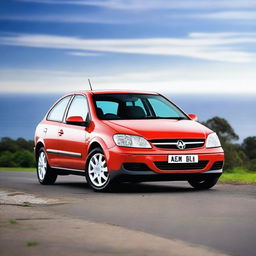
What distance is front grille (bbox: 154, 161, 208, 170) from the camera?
13.7m

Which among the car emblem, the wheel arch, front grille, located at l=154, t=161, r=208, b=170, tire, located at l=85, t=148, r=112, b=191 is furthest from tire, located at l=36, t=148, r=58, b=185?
the car emblem

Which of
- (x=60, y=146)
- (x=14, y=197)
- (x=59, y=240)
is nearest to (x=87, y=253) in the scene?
(x=59, y=240)

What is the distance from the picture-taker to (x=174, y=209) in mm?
11453

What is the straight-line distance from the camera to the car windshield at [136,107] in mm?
14758

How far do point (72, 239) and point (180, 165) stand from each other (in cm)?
560

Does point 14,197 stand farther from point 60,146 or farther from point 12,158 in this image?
point 12,158

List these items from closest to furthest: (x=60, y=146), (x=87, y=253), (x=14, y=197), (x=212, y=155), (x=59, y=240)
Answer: (x=87, y=253), (x=59, y=240), (x=14, y=197), (x=212, y=155), (x=60, y=146)

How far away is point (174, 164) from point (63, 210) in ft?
9.77

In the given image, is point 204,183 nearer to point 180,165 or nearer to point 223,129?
point 180,165

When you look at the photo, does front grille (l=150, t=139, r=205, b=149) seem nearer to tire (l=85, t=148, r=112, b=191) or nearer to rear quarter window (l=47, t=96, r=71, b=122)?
tire (l=85, t=148, r=112, b=191)

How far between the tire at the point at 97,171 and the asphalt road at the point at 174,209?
185 millimetres

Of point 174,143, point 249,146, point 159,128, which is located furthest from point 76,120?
point 249,146

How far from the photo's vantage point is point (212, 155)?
14.1 metres

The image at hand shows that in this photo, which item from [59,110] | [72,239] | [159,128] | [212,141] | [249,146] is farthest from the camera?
[249,146]
